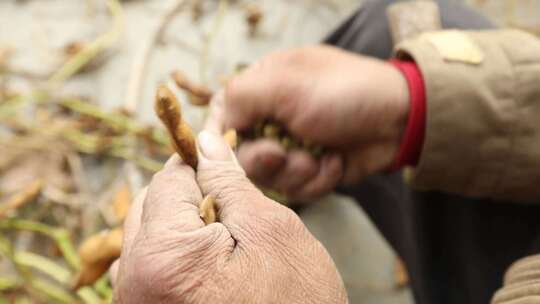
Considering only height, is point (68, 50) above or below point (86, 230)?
above

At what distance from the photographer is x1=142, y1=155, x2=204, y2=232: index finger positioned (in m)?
0.25

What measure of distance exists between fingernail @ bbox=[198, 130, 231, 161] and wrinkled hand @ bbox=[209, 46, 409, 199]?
19cm

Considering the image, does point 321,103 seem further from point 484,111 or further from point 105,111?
point 105,111

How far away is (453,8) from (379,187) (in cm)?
26

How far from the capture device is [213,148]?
1.06 feet

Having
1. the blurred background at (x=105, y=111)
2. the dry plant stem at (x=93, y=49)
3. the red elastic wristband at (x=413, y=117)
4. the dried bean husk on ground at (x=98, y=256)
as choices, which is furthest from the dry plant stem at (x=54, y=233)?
the red elastic wristband at (x=413, y=117)

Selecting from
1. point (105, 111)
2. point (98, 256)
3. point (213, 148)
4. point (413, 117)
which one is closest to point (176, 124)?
point (213, 148)

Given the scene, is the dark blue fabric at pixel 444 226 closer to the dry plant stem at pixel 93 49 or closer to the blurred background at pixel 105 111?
the blurred background at pixel 105 111

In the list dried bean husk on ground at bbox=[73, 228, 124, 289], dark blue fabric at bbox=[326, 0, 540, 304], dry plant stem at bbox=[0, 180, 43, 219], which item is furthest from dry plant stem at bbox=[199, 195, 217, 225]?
dry plant stem at bbox=[0, 180, 43, 219]

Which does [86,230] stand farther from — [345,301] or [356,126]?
[345,301]

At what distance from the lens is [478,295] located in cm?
59

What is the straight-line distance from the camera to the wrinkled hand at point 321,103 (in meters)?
0.54

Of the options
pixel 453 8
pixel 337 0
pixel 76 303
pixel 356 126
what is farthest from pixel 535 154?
pixel 337 0

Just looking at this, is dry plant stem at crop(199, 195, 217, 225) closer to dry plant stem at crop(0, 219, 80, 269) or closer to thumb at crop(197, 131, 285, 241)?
thumb at crop(197, 131, 285, 241)
